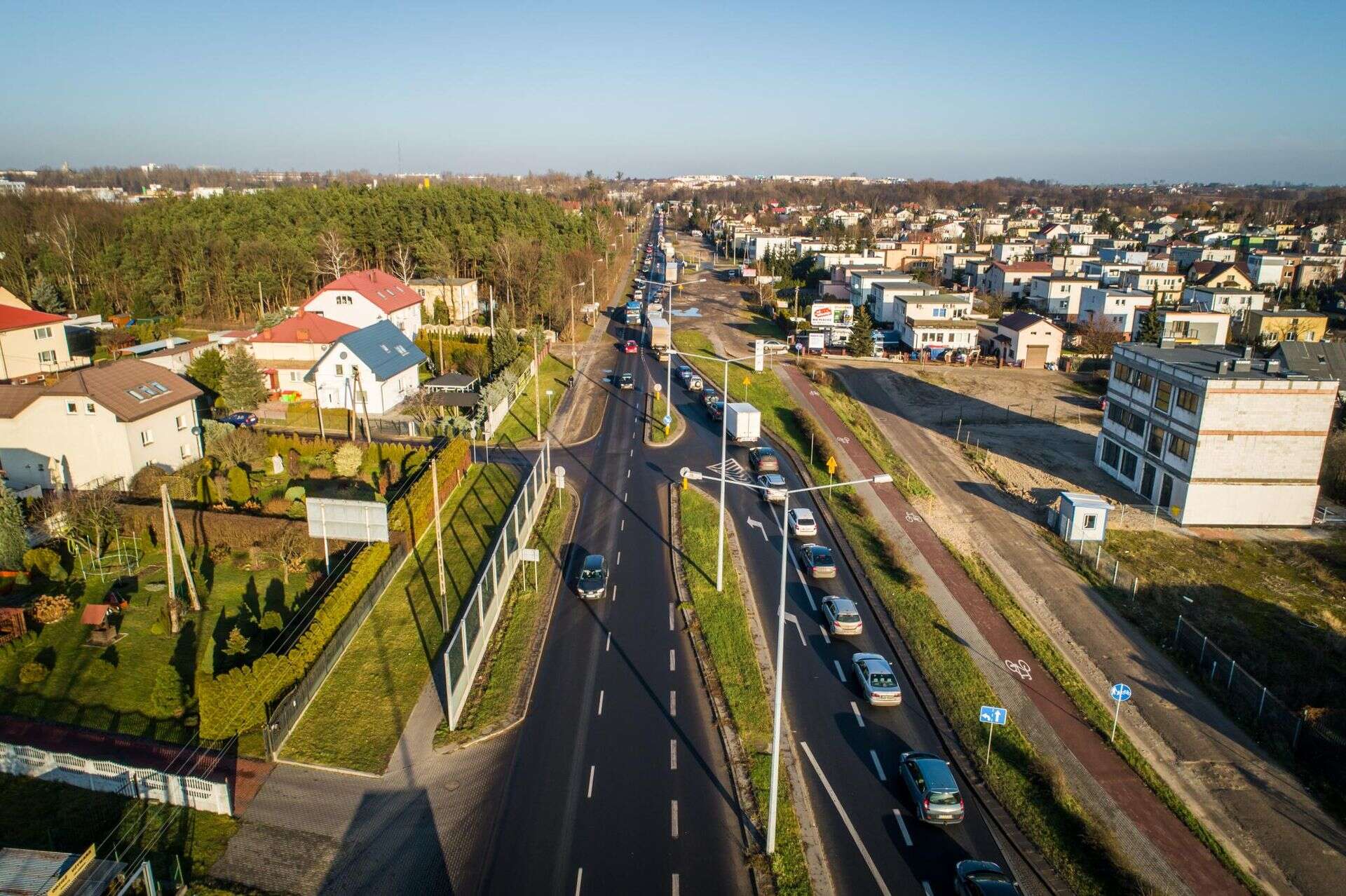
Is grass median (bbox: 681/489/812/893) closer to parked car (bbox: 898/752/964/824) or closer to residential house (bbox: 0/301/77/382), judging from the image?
parked car (bbox: 898/752/964/824)

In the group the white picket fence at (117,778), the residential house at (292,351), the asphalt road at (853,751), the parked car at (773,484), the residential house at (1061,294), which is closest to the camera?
the asphalt road at (853,751)

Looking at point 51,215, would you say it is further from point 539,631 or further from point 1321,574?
point 1321,574

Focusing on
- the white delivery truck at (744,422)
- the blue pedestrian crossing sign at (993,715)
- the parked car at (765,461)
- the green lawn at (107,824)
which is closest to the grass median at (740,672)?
the blue pedestrian crossing sign at (993,715)

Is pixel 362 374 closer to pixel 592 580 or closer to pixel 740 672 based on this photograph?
pixel 592 580

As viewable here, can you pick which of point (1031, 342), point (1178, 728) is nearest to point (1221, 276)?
point (1031, 342)

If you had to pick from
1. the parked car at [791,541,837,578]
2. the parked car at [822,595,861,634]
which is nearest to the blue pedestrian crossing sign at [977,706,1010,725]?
the parked car at [822,595,861,634]

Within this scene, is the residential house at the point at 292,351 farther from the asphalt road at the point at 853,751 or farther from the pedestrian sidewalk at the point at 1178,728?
the pedestrian sidewalk at the point at 1178,728

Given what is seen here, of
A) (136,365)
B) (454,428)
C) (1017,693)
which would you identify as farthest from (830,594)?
(136,365)
